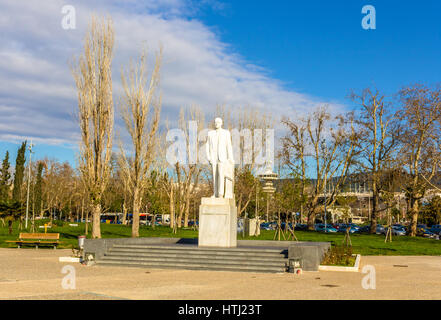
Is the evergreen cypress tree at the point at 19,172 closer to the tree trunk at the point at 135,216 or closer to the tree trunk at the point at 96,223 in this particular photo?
the tree trunk at the point at 135,216

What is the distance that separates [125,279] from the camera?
1218 centimetres

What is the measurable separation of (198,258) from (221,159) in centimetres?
419

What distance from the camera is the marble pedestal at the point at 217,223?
1750 centimetres

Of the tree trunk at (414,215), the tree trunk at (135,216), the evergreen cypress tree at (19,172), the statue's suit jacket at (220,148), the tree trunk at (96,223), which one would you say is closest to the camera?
the statue's suit jacket at (220,148)

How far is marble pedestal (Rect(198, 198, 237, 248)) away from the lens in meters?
17.5

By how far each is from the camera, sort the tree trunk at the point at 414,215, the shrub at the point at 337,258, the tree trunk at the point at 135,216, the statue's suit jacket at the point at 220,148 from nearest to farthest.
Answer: the shrub at the point at 337,258
the statue's suit jacket at the point at 220,148
the tree trunk at the point at 135,216
the tree trunk at the point at 414,215

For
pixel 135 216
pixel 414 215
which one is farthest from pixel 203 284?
pixel 414 215

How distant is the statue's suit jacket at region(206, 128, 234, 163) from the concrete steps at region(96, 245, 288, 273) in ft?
12.0

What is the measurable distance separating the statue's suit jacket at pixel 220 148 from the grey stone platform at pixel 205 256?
355 cm

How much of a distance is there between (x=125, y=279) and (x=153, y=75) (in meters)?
19.4

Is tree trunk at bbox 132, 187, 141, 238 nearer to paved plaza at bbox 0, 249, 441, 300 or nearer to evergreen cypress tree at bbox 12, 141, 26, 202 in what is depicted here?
paved plaza at bbox 0, 249, 441, 300

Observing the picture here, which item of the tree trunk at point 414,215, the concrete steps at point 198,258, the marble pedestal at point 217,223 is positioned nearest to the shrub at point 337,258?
the concrete steps at point 198,258
